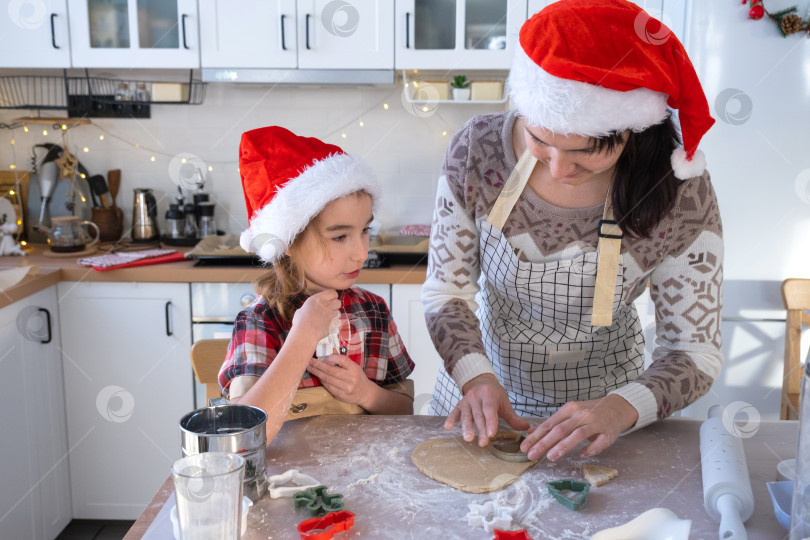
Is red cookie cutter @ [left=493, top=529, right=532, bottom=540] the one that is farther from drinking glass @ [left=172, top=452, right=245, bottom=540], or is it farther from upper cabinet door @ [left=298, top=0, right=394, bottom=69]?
upper cabinet door @ [left=298, top=0, right=394, bottom=69]

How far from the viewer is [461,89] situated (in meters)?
2.44

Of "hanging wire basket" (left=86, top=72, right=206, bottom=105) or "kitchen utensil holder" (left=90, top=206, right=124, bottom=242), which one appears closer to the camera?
"hanging wire basket" (left=86, top=72, right=206, bottom=105)

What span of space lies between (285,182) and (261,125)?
4.98 ft

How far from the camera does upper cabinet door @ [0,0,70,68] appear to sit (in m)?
2.31

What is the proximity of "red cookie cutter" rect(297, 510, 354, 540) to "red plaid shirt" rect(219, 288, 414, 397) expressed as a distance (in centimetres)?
38

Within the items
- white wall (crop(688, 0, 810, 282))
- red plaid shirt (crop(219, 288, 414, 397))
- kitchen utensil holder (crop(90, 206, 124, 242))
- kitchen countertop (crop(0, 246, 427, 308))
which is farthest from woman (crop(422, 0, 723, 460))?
kitchen utensil holder (crop(90, 206, 124, 242))

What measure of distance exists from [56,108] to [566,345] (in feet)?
6.57

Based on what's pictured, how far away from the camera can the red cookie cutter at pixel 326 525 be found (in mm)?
741

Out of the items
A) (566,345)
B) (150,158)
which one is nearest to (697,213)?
(566,345)

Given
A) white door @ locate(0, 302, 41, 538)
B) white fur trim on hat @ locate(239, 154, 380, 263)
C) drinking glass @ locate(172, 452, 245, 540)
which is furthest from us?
white door @ locate(0, 302, 41, 538)

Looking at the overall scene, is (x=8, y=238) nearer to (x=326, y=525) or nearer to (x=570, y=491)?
(x=326, y=525)

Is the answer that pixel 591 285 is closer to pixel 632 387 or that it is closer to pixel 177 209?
pixel 632 387

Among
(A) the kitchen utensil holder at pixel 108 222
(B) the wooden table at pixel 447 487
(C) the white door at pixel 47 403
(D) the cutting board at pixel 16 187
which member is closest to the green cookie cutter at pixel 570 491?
(B) the wooden table at pixel 447 487

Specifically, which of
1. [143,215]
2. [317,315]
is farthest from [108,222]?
[317,315]
